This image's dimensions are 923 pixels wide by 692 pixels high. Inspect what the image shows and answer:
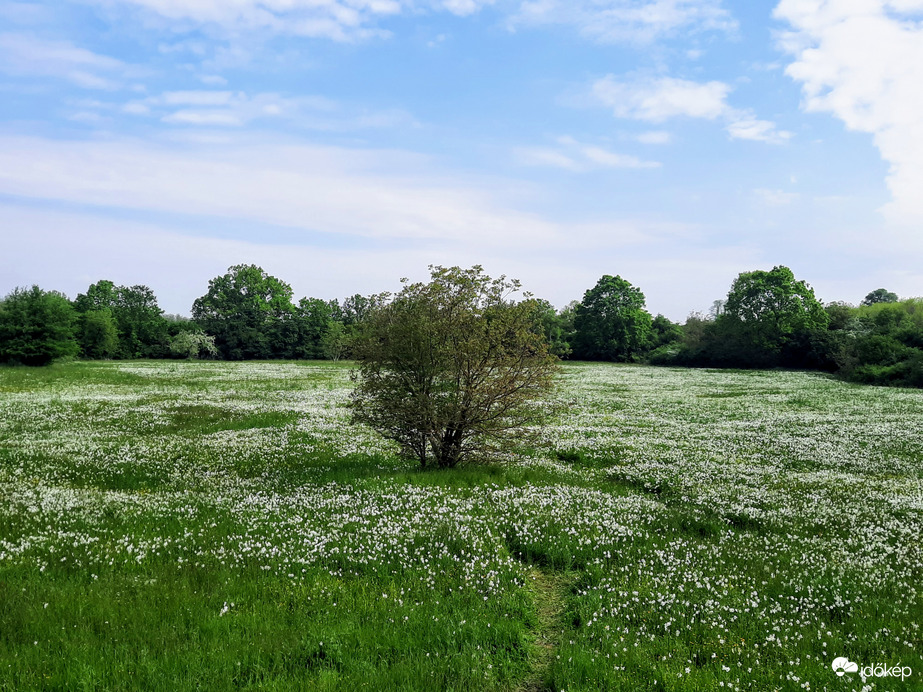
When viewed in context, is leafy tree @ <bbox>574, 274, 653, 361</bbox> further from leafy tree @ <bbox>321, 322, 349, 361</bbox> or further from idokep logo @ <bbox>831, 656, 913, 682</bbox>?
idokep logo @ <bbox>831, 656, 913, 682</bbox>

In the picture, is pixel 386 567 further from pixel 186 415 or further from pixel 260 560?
pixel 186 415

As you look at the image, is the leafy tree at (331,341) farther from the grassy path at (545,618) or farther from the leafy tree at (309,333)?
the grassy path at (545,618)

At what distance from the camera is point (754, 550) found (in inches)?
371

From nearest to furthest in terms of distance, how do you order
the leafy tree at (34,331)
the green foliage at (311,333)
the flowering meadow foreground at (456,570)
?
the flowering meadow foreground at (456,570), the leafy tree at (34,331), the green foliage at (311,333)

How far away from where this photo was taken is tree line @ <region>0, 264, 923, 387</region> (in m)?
56.3

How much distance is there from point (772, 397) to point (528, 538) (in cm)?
3598

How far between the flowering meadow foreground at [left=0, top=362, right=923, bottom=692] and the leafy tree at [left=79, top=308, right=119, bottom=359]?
8335cm

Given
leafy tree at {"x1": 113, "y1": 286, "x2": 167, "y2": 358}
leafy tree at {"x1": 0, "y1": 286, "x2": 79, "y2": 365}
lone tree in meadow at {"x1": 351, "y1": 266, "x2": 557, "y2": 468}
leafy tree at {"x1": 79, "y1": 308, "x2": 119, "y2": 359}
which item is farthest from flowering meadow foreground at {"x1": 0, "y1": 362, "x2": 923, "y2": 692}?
leafy tree at {"x1": 113, "y1": 286, "x2": 167, "y2": 358}

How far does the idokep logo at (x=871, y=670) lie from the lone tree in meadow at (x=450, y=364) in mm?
10213

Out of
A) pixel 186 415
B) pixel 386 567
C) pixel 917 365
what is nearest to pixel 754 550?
pixel 386 567

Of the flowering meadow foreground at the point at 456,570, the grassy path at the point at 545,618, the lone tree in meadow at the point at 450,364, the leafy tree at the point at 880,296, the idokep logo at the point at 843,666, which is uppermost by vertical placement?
the leafy tree at the point at 880,296

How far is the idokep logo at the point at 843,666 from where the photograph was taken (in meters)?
5.67

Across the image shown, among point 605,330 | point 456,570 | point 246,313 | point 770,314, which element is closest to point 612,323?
point 605,330

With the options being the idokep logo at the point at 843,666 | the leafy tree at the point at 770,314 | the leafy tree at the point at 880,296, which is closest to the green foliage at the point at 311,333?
the leafy tree at the point at 770,314
